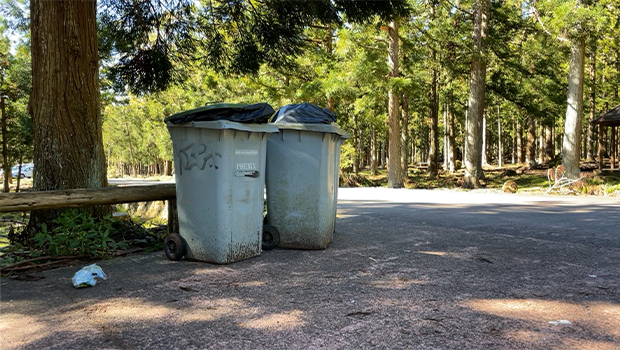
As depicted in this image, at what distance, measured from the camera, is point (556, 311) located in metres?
3.08

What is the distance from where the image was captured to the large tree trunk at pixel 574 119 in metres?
17.0

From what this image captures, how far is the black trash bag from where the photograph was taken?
17.6ft

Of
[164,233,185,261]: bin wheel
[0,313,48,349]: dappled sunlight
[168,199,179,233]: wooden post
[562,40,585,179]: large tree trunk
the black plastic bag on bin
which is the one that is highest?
[562,40,585,179]: large tree trunk

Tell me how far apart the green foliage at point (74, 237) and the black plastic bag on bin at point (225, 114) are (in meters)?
1.56

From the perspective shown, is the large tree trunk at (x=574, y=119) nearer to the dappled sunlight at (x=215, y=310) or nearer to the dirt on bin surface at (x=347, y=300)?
the dirt on bin surface at (x=347, y=300)

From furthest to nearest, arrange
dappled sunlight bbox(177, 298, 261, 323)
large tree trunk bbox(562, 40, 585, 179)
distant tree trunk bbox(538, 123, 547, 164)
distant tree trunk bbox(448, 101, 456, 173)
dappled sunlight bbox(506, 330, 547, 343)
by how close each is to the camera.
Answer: distant tree trunk bbox(538, 123, 547, 164)
distant tree trunk bbox(448, 101, 456, 173)
large tree trunk bbox(562, 40, 585, 179)
dappled sunlight bbox(177, 298, 261, 323)
dappled sunlight bbox(506, 330, 547, 343)

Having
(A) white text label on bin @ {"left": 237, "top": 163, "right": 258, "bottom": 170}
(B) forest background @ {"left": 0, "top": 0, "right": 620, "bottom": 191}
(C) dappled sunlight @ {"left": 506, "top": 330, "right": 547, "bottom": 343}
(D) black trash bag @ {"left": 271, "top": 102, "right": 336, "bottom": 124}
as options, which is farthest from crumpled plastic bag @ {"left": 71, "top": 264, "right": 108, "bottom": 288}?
(B) forest background @ {"left": 0, "top": 0, "right": 620, "bottom": 191}

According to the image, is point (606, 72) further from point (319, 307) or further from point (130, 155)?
point (130, 155)

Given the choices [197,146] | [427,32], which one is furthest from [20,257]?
[427,32]

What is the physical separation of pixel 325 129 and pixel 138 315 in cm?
294

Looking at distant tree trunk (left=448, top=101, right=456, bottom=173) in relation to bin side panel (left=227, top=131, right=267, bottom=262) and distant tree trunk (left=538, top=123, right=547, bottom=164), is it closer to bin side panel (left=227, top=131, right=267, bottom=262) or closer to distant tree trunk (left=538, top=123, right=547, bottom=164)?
distant tree trunk (left=538, top=123, right=547, bottom=164)

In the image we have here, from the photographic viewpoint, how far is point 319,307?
3213mm

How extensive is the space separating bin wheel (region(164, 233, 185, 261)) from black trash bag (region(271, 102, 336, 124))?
176 centimetres

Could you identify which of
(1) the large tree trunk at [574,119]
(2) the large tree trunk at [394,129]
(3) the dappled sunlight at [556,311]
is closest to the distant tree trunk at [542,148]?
(1) the large tree trunk at [574,119]
